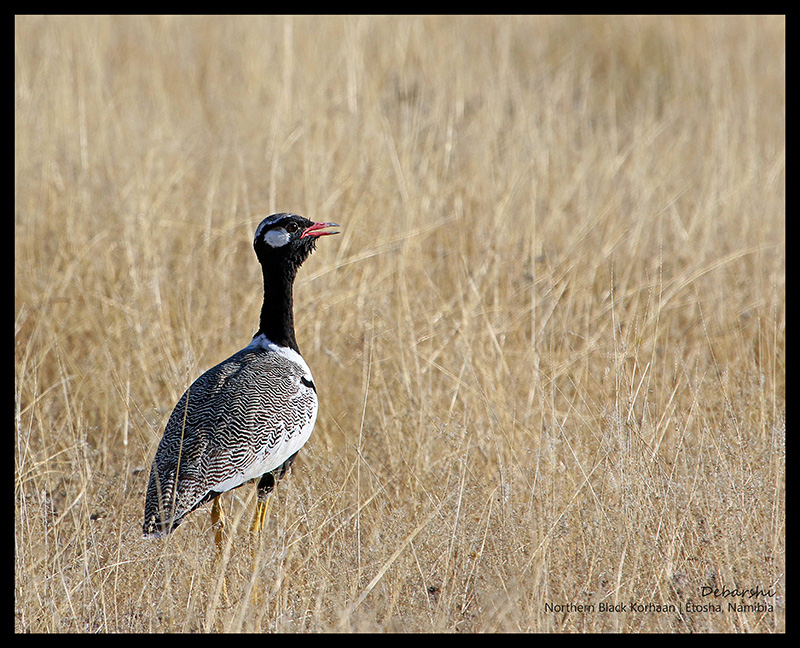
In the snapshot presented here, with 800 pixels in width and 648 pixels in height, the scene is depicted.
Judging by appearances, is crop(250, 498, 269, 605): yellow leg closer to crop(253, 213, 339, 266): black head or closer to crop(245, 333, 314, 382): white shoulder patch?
crop(245, 333, 314, 382): white shoulder patch

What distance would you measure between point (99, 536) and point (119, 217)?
2415mm

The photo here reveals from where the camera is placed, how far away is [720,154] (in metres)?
5.97

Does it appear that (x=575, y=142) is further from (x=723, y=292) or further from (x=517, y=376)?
(x=517, y=376)

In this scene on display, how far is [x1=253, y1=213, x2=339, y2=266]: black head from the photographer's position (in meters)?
3.49

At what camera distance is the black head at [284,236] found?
137 inches

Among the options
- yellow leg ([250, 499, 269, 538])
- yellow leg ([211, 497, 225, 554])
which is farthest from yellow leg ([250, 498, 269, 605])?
yellow leg ([211, 497, 225, 554])

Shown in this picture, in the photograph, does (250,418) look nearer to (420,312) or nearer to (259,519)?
(259,519)

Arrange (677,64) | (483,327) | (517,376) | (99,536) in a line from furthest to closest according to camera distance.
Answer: (677,64) → (483,327) → (517,376) → (99,536)

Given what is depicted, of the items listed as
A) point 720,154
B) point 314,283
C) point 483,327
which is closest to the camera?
point 483,327

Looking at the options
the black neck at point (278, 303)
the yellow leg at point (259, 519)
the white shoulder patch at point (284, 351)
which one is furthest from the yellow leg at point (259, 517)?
the black neck at point (278, 303)

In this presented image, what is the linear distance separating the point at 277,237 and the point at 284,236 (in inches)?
1.2

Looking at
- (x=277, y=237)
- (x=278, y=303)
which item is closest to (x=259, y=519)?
(x=278, y=303)

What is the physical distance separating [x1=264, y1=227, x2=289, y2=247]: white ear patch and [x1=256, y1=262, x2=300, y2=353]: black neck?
9cm

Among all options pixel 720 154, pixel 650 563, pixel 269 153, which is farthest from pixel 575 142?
pixel 650 563
